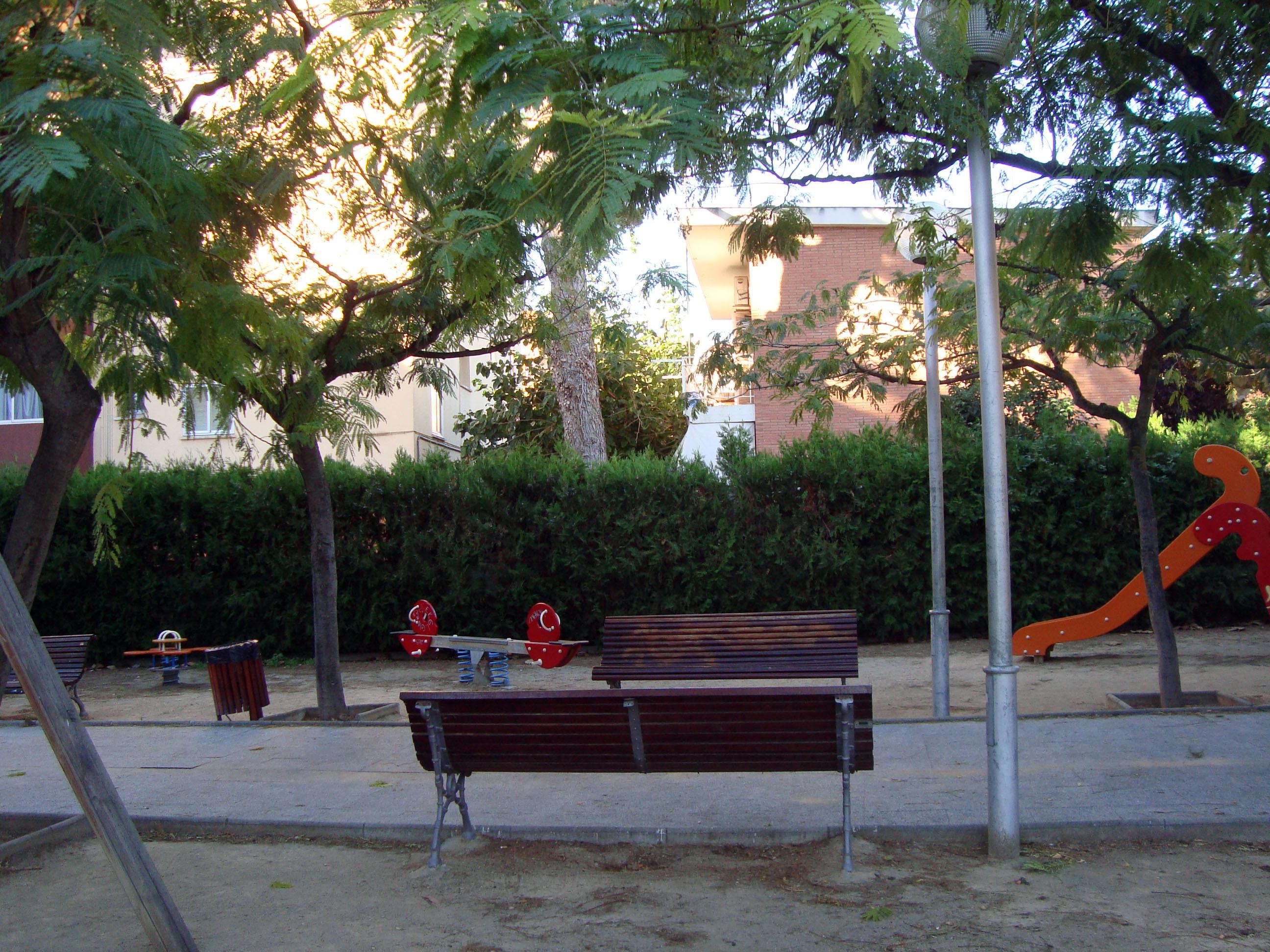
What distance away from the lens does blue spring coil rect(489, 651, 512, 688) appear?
11.9 m

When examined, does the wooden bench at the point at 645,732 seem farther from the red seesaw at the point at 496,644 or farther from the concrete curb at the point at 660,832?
the red seesaw at the point at 496,644

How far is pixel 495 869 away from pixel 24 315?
3.62 meters

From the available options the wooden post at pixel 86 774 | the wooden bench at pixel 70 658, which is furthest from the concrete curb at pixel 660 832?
the wooden bench at pixel 70 658

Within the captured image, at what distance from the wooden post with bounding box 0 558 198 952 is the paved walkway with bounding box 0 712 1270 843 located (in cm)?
186

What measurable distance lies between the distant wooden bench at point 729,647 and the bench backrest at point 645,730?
278 cm

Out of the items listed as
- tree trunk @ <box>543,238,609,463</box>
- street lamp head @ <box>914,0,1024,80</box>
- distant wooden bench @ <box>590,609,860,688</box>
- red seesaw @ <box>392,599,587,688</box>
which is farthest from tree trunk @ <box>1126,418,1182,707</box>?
tree trunk @ <box>543,238,609,463</box>

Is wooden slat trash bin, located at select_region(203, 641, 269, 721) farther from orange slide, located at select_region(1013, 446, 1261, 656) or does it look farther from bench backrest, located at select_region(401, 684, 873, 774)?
orange slide, located at select_region(1013, 446, 1261, 656)

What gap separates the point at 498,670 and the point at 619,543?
3.21 m

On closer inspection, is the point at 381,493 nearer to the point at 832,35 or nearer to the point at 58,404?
the point at 58,404

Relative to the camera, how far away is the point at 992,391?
5227 millimetres

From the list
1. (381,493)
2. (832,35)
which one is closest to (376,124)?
(832,35)

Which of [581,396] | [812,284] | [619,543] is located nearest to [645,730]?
[619,543]

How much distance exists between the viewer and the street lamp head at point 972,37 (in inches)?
206

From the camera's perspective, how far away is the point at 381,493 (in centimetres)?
1504
